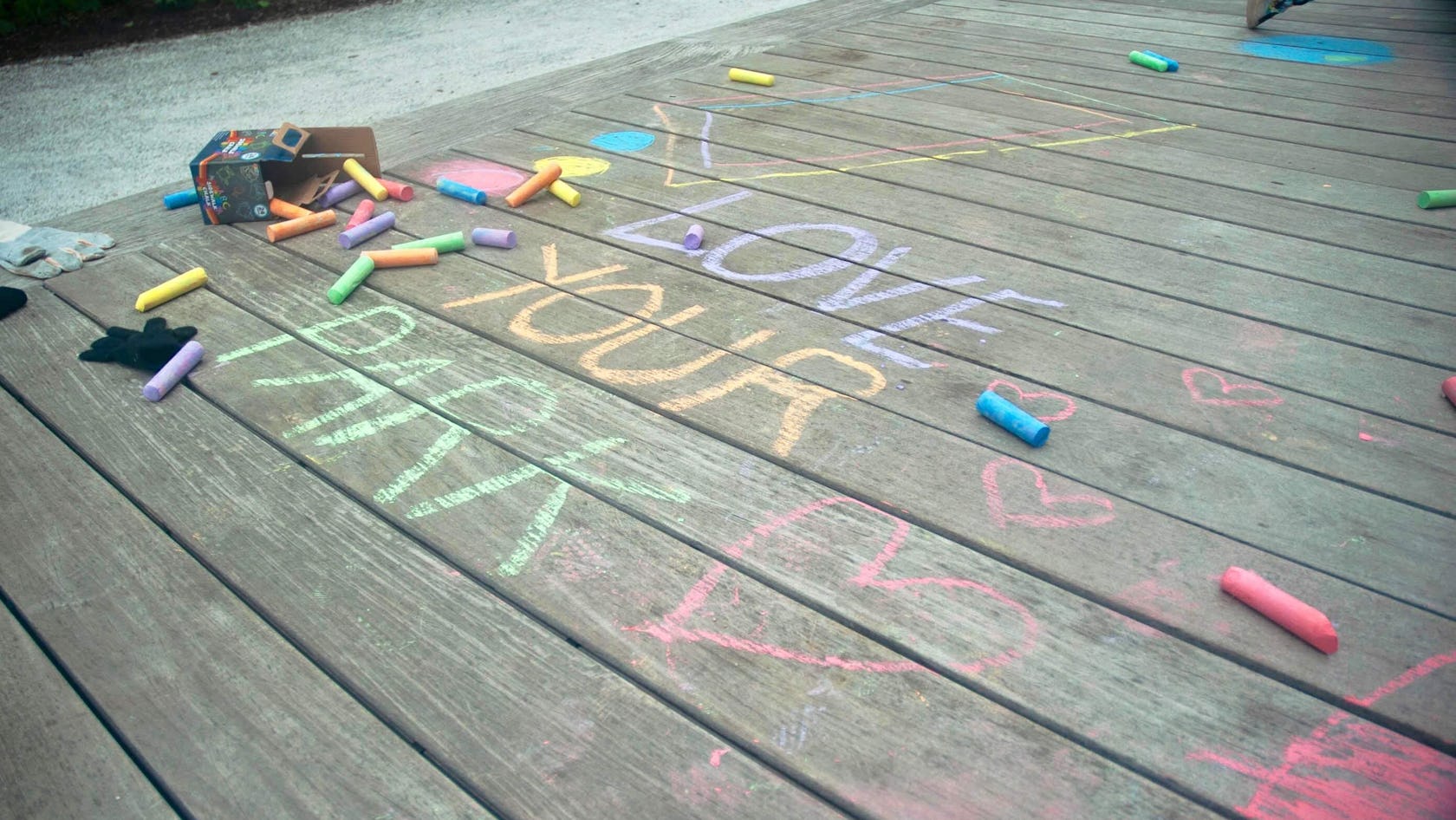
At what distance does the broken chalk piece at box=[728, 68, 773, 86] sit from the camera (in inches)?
141

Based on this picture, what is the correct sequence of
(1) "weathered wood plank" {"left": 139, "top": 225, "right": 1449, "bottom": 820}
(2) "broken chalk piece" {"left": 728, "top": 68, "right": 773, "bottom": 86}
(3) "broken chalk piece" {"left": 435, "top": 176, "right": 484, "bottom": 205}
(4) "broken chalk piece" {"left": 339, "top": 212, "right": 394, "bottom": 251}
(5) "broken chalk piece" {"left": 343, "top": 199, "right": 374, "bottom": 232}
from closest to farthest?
(1) "weathered wood plank" {"left": 139, "top": 225, "right": 1449, "bottom": 820}
(4) "broken chalk piece" {"left": 339, "top": 212, "right": 394, "bottom": 251}
(5) "broken chalk piece" {"left": 343, "top": 199, "right": 374, "bottom": 232}
(3) "broken chalk piece" {"left": 435, "top": 176, "right": 484, "bottom": 205}
(2) "broken chalk piece" {"left": 728, "top": 68, "right": 773, "bottom": 86}

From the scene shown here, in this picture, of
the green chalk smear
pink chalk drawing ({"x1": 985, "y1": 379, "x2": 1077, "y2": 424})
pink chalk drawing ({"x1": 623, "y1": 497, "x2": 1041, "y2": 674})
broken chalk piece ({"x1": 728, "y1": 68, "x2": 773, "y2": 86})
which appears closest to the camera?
pink chalk drawing ({"x1": 623, "y1": 497, "x2": 1041, "y2": 674})

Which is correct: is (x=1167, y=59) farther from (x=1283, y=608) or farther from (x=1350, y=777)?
(x=1350, y=777)

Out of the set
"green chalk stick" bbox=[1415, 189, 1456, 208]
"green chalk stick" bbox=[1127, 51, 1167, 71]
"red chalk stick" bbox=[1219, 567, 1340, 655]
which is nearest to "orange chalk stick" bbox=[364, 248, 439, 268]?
"red chalk stick" bbox=[1219, 567, 1340, 655]

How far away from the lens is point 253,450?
5.78ft

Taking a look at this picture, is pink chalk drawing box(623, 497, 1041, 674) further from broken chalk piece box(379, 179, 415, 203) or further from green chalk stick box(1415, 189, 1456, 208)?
green chalk stick box(1415, 189, 1456, 208)

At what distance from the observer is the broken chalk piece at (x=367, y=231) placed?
97.0 inches

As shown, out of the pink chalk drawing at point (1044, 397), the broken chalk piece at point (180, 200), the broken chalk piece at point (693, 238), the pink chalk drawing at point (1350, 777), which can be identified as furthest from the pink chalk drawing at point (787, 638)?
the broken chalk piece at point (180, 200)

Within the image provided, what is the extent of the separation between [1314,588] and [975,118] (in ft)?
7.22

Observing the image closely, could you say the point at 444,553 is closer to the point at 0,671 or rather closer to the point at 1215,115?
the point at 0,671

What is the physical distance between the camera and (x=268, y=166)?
8.82ft

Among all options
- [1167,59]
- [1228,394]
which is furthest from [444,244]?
[1167,59]

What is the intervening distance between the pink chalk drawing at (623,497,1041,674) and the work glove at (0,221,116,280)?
6.36ft

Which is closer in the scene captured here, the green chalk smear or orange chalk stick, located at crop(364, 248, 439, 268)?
the green chalk smear
